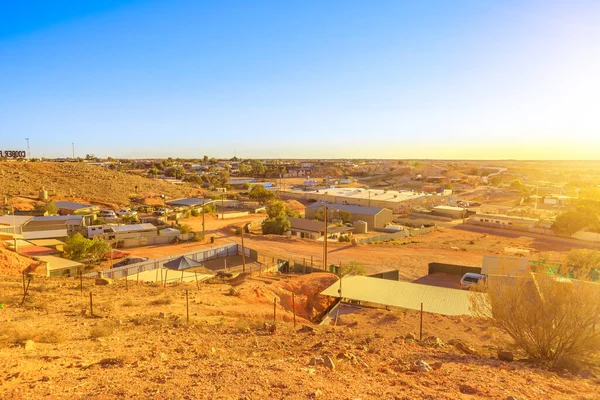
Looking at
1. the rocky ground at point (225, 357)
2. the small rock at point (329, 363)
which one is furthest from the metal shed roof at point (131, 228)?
the small rock at point (329, 363)

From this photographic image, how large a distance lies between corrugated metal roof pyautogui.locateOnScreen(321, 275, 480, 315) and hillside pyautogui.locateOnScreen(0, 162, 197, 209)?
150 ft

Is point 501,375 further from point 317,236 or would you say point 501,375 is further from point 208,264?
point 317,236

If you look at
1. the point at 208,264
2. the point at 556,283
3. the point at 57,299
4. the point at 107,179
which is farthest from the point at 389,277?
the point at 107,179

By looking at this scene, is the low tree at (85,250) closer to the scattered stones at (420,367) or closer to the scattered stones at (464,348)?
the scattered stones at (464,348)

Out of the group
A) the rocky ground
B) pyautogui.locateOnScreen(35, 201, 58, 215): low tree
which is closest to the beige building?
pyautogui.locateOnScreen(35, 201, 58, 215): low tree

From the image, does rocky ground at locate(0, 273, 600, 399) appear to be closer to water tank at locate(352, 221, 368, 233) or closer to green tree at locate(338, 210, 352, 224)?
water tank at locate(352, 221, 368, 233)

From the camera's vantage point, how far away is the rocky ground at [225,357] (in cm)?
677

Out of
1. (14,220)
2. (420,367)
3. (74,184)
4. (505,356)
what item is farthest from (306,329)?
(74,184)

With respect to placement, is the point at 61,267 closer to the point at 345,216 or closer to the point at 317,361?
the point at 317,361

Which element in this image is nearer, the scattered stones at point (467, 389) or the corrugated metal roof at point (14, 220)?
the scattered stones at point (467, 389)

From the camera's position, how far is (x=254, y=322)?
42.0ft

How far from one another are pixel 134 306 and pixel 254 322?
4.27 meters

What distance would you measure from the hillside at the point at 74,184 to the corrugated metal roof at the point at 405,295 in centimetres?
4559

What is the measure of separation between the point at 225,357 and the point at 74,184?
66.4m
